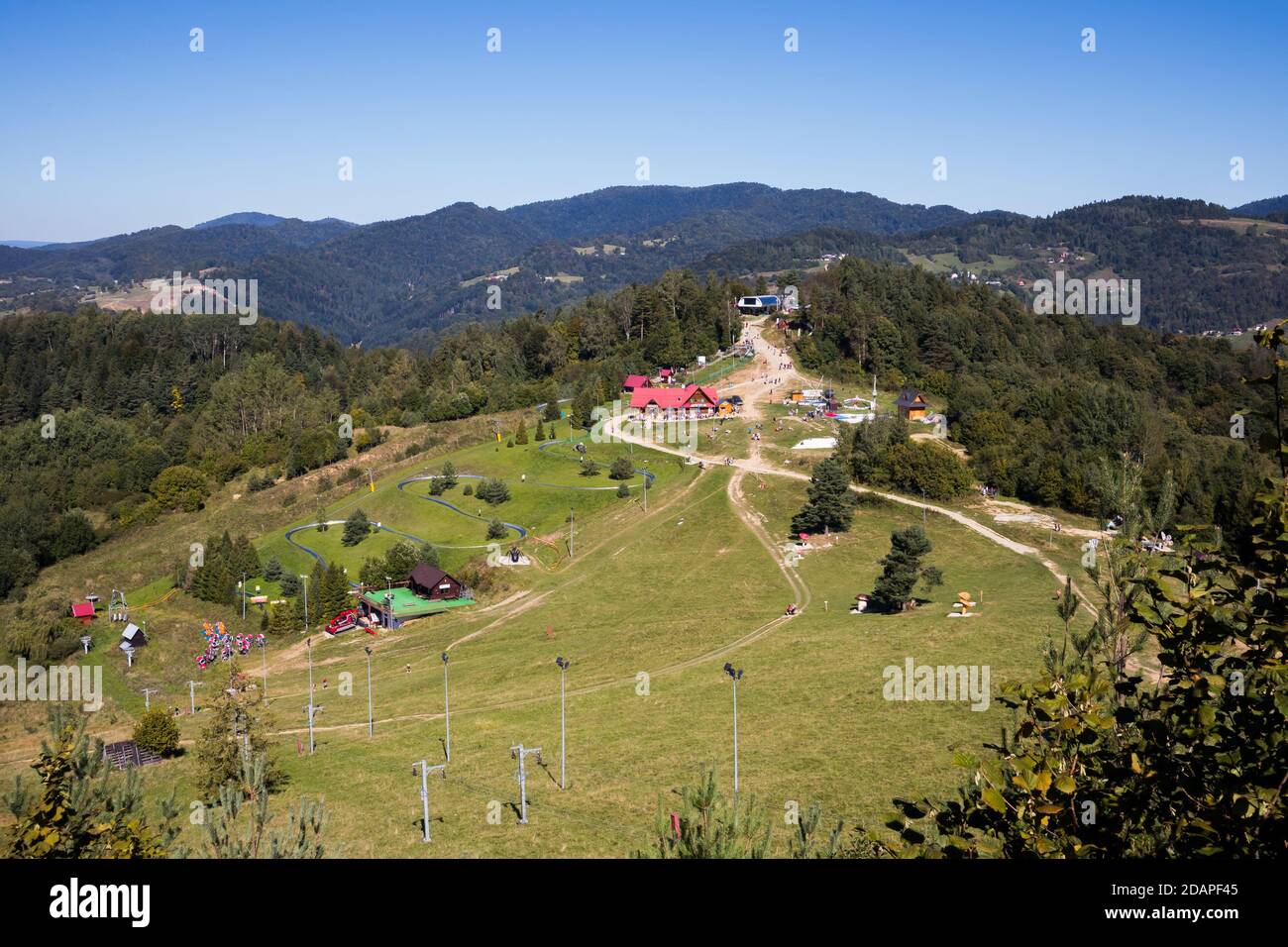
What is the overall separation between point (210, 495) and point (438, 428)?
29984 mm

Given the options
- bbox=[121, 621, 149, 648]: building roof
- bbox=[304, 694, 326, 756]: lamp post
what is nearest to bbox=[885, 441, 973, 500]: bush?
bbox=[304, 694, 326, 756]: lamp post

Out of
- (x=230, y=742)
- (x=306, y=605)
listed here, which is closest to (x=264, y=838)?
(x=230, y=742)

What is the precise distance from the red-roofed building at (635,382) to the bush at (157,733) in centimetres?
8032

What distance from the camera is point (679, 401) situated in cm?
11088

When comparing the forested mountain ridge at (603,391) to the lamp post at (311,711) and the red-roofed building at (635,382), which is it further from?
the lamp post at (311,711)

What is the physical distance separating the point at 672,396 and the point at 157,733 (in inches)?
2980

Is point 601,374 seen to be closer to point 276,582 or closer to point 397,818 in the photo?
point 276,582

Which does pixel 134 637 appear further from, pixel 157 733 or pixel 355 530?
pixel 157 733

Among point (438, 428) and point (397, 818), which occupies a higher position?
point (438, 428)

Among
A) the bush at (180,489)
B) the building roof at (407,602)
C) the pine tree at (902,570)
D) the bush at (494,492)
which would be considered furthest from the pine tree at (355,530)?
the pine tree at (902,570)

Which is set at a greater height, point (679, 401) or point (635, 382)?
point (635, 382)

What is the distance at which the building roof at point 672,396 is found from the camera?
364ft
